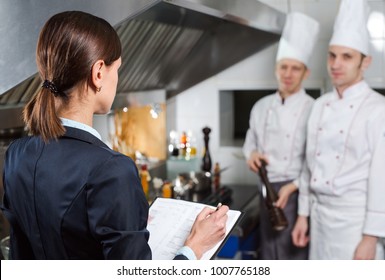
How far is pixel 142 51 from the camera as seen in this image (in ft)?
6.26

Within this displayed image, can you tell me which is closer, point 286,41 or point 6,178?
point 6,178

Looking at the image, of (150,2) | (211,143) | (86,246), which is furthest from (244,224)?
(86,246)

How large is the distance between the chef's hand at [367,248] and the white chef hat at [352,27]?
0.63m

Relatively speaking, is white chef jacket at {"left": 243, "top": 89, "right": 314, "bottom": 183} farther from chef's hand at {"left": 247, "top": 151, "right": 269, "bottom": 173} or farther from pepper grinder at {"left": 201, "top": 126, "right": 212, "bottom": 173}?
pepper grinder at {"left": 201, "top": 126, "right": 212, "bottom": 173}

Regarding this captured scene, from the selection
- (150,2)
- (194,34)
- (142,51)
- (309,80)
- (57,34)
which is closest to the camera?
(57,34)

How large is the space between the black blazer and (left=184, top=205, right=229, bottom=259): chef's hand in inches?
4.4

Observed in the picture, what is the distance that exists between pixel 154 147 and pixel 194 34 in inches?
26.9

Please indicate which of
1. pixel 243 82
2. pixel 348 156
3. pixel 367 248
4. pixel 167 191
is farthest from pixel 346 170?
pixel 243 82

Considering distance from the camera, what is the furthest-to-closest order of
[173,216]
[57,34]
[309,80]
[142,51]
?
[309,80] < [142,51] < [173,216] < [57,34]

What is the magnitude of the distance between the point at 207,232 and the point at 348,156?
95 centimetres

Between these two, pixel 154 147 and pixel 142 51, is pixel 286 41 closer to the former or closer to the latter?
pixel 142 51

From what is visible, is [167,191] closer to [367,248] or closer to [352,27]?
[367,248]

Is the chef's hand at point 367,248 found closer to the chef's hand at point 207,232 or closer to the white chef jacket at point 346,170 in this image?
the white chef jacket at point 346,170

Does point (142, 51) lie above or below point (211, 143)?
above
